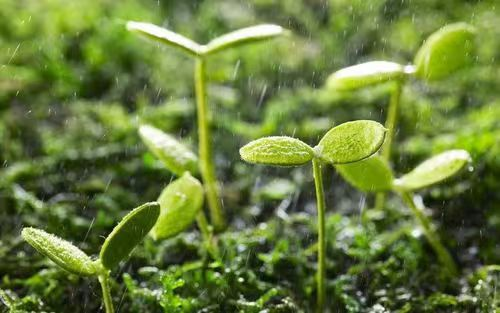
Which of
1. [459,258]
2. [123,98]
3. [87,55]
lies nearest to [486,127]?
[459,258]

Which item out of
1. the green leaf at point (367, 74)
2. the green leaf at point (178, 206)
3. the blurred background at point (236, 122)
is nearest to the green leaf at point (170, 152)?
the green leaf at point (178, 206)

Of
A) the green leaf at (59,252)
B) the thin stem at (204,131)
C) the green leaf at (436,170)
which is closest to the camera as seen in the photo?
the green leaf at (59,252)

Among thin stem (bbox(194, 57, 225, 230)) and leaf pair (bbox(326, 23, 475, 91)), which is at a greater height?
leaf pair (bbox(326, 23, 475, 91))

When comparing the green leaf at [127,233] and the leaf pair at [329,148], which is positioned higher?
the leaf pair at [329,148]

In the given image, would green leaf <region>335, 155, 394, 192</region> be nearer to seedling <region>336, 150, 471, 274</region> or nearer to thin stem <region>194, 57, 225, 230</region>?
seedling <region>336, 150, 471, 274</region>

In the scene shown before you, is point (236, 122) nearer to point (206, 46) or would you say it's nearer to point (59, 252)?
point (206, 46)

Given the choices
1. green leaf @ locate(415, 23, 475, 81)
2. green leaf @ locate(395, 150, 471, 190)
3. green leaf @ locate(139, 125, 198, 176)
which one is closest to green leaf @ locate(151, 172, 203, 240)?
green leaf @ locate(139, 125, 198, 176)

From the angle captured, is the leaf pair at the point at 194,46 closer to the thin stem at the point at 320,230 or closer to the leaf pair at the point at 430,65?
the leaf pair at the point at 430,65
